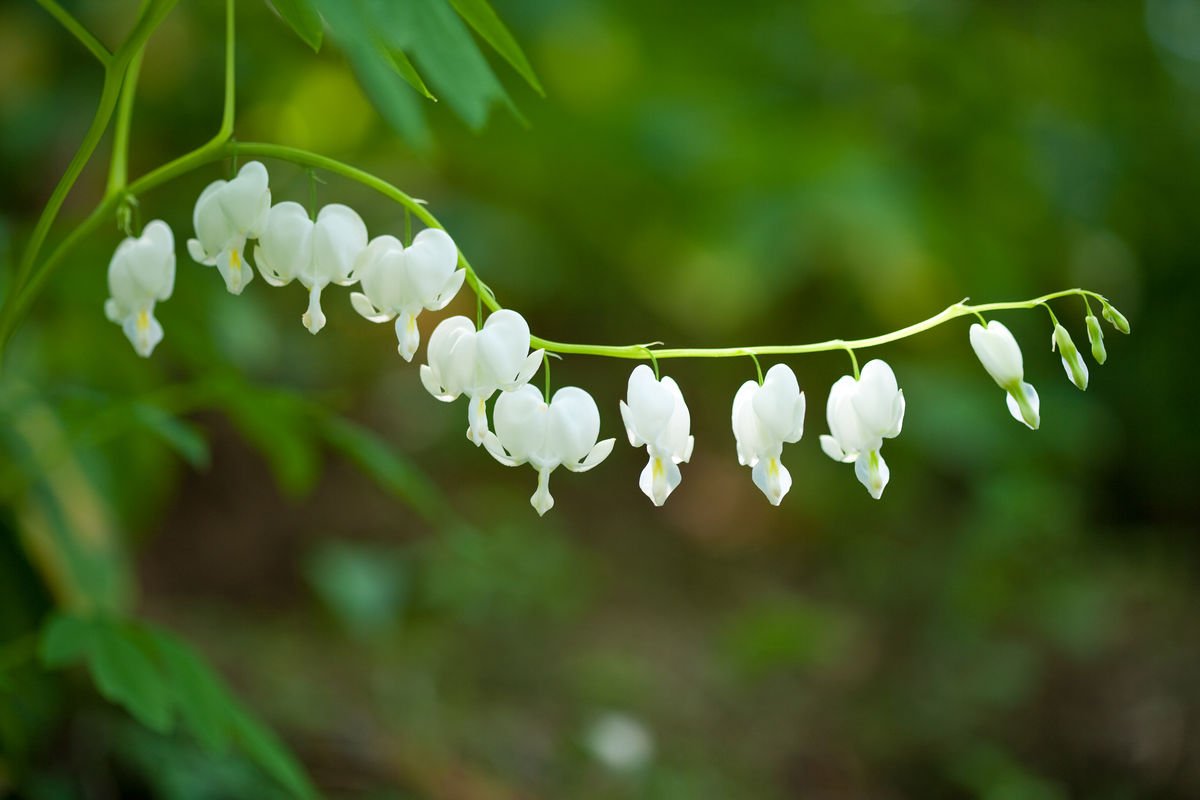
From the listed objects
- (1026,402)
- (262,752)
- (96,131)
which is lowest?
(262,752)

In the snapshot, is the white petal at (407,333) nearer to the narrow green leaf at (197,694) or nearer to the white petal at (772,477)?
the white petal at (772,477)

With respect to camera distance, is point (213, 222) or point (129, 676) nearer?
point (213, 222)

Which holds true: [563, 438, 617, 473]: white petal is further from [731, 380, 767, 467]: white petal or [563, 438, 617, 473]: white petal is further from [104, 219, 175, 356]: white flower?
[104, 219, 175, 356]: white flower

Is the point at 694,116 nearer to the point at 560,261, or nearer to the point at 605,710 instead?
the point at 560,261

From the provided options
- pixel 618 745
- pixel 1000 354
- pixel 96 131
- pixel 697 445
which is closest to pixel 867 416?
pixel 1000 354

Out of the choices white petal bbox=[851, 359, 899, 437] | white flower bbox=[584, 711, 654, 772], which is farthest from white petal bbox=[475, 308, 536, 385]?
white flower bbox=[584, 711, 654, 772]

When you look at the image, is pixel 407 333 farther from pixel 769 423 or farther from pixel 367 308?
pixel 769 423

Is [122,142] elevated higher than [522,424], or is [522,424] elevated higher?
[122,142]
